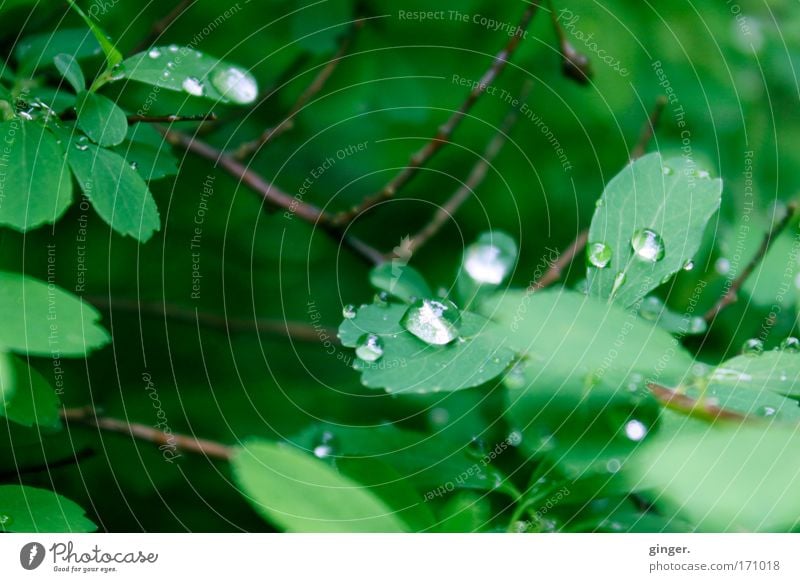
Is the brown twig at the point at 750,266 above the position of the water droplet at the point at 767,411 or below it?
above

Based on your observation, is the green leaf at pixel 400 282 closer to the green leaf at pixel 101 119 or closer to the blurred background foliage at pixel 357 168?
the blurred background foliage at pixel 357 168

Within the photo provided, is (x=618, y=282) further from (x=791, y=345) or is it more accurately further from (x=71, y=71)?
(x=71, y=71)

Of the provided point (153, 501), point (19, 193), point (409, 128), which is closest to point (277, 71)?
point (409, 128)

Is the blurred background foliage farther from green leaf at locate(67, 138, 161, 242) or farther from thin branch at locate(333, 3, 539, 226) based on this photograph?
green leaf at locate(67, 138, 161, 242)

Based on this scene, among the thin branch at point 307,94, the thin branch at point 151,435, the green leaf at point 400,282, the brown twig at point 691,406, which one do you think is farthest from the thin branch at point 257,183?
the brown twig at point 691,406

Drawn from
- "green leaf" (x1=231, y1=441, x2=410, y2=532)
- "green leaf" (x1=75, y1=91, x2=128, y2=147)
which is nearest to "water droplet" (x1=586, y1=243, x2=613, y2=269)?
"green leaf" (x1=231, y1=441, x2=410, y2=532)

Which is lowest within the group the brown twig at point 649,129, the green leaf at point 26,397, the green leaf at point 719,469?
the green leaf at point 26,397
